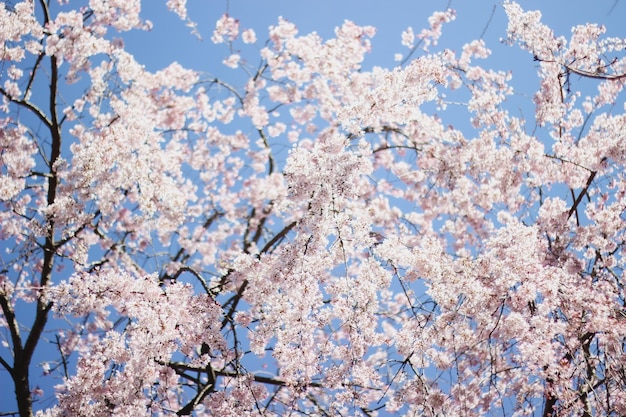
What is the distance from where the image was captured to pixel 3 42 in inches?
278

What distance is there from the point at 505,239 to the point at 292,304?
243 cm

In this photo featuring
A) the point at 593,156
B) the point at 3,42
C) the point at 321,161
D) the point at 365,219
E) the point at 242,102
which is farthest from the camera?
the point at 242,102

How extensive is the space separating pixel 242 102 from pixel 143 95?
193 cm

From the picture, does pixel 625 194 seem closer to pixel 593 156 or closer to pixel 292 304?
pixel 593 156

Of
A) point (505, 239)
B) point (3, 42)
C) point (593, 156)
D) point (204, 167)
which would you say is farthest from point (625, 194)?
point (3, 42)

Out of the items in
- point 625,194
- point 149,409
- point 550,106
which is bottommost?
point 149,409

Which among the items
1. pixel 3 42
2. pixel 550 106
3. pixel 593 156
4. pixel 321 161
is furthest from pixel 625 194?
pixel 3 42

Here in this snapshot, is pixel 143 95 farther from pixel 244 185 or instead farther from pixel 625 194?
pixel 625 194

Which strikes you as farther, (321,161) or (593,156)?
(593,156)

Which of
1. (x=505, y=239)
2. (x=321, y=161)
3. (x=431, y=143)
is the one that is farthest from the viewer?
(x=431, y=143)

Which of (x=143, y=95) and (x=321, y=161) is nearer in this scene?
(x=321, y=161)

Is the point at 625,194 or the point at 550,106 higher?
the point at 550,106

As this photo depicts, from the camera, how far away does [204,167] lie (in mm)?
10625

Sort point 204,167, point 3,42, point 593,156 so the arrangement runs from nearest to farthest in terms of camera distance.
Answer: point 593,156, point 3,42, point 204,167
